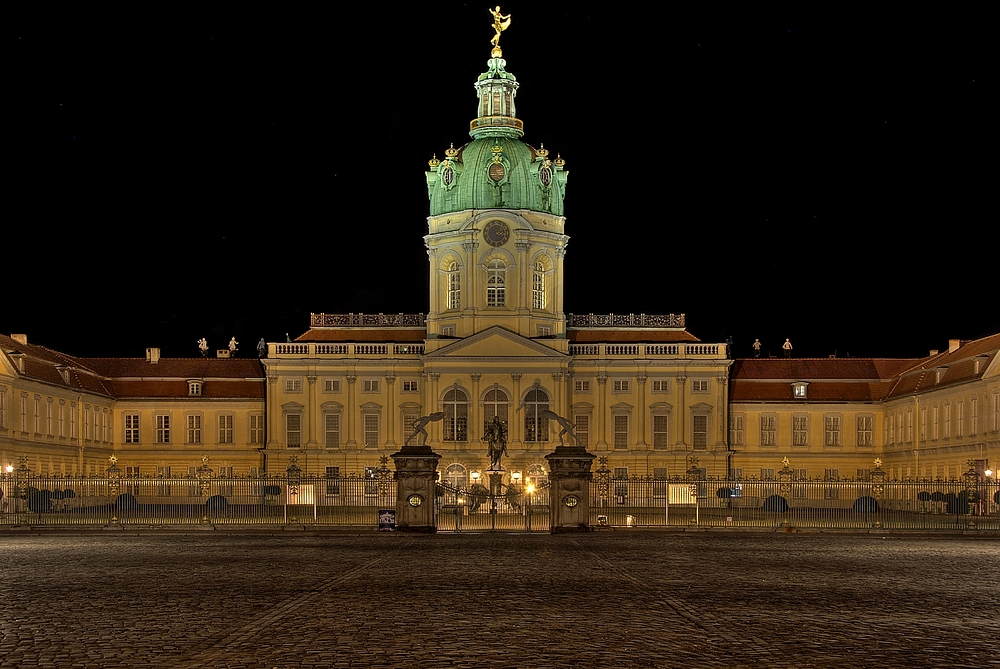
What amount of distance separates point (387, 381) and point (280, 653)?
237ft

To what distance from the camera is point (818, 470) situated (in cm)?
9094

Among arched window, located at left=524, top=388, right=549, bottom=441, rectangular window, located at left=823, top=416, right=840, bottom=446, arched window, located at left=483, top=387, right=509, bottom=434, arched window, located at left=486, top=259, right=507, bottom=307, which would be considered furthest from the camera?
rectangular window, located at left=823, top=416, right=840, bottom=446

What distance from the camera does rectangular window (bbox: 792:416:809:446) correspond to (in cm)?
9105

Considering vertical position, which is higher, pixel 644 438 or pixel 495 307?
pixel 495 307

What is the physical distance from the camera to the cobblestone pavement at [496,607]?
1739cm

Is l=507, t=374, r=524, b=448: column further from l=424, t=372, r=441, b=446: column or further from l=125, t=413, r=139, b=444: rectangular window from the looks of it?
l=125, t=413, r=139, b=444: rectangular window

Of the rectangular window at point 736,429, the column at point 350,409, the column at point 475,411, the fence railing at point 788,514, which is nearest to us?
the fence railing at point 788,514

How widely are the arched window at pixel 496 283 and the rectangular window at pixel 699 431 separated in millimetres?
13754

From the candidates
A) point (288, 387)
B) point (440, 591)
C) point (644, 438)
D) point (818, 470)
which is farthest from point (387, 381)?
point (440, 591)

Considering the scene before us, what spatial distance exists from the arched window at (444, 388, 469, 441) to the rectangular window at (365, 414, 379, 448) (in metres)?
4.94

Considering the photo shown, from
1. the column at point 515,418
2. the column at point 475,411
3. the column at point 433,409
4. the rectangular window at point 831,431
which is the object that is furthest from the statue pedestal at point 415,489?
the rectangular window at point 831,431

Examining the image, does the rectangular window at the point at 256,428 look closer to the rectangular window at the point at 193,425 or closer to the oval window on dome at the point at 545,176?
the rectangular window at the point at 193,425

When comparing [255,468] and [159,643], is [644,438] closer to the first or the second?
[255,468]

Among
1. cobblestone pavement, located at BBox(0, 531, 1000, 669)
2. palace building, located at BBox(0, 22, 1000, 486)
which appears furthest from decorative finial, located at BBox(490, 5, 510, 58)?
cobblestone pavement, located at BBox(0, 531, 1000, 669)
